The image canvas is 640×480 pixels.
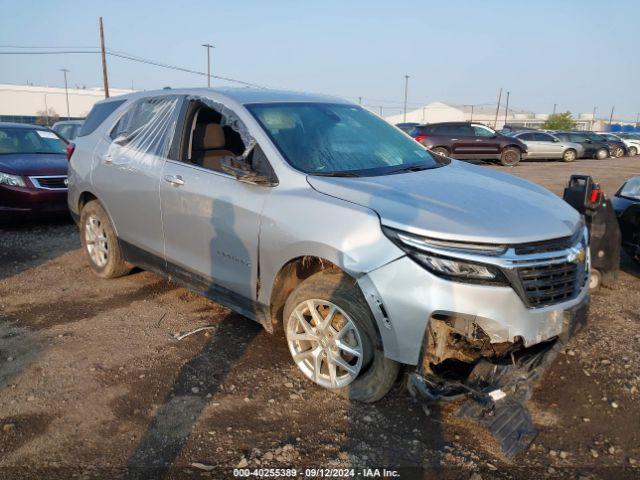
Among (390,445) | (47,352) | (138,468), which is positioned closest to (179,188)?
(47,352)

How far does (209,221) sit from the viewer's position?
3832 mm

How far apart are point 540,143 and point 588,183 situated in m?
21.2

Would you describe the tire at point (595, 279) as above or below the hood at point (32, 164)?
below

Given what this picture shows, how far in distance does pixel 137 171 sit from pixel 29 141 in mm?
5204

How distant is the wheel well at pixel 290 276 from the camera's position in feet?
11.0

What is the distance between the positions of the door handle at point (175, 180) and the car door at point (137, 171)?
5.8 inches

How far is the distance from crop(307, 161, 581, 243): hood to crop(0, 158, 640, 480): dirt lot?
3.62 ft

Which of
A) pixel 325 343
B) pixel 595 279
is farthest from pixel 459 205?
pixel 595 279

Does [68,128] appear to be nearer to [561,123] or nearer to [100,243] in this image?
[100,243]

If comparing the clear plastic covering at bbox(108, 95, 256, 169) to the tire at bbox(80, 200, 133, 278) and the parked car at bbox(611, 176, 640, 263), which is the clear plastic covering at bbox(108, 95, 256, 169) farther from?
the parked car at bbox(611, 176, 640, 263)

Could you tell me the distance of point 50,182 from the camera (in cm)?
763

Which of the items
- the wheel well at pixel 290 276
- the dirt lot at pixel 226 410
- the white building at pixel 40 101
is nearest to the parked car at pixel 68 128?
the dirt lot at pixel 226 410

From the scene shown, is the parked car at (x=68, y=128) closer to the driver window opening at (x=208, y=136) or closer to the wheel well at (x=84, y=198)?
the wheel well at (x=84, y=198)

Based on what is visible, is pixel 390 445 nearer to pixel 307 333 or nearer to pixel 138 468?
pixel 307 333
